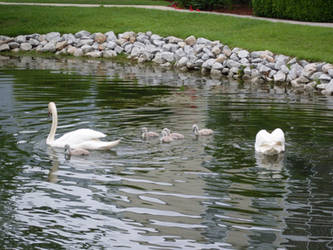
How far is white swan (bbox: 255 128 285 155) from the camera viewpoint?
10.6 meters

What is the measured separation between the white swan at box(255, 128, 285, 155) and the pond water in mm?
147

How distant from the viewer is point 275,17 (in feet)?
91.2

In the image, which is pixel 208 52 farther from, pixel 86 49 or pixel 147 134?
pixel 147 134

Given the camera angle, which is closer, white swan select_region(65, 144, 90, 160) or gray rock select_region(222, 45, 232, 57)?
white swan select_region(65, 144, 90, 160)

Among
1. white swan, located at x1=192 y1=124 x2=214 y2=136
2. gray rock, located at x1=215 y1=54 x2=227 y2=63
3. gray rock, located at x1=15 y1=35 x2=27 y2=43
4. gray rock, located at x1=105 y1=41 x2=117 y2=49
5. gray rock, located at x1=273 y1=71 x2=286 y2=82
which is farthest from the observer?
gray rock, located at x1=15 y1=35 x2=27 y2=43

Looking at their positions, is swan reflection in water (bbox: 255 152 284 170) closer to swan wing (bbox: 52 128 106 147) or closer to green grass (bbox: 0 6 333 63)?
swan wing (bbox: 52 128 106 147)

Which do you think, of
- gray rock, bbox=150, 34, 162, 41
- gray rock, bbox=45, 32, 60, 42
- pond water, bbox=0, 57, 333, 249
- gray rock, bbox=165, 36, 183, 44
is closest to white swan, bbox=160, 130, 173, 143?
pond water, bbox=0, 57, 333, 249

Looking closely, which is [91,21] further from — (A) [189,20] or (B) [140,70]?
(B) [140,70]

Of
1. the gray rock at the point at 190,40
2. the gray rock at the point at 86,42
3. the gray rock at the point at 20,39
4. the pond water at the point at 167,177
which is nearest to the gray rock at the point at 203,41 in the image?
the gray rock at the point at 190,40

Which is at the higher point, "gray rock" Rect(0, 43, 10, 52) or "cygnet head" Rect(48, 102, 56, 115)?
"gray rock" Rect(0, 43, 10, 52)

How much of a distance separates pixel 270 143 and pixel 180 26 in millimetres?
15786

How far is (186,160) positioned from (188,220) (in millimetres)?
2549

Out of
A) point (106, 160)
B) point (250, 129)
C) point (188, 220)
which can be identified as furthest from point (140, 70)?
point (188, 220)

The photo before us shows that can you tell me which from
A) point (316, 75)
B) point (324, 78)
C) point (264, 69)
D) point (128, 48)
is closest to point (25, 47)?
point (128, 48)
